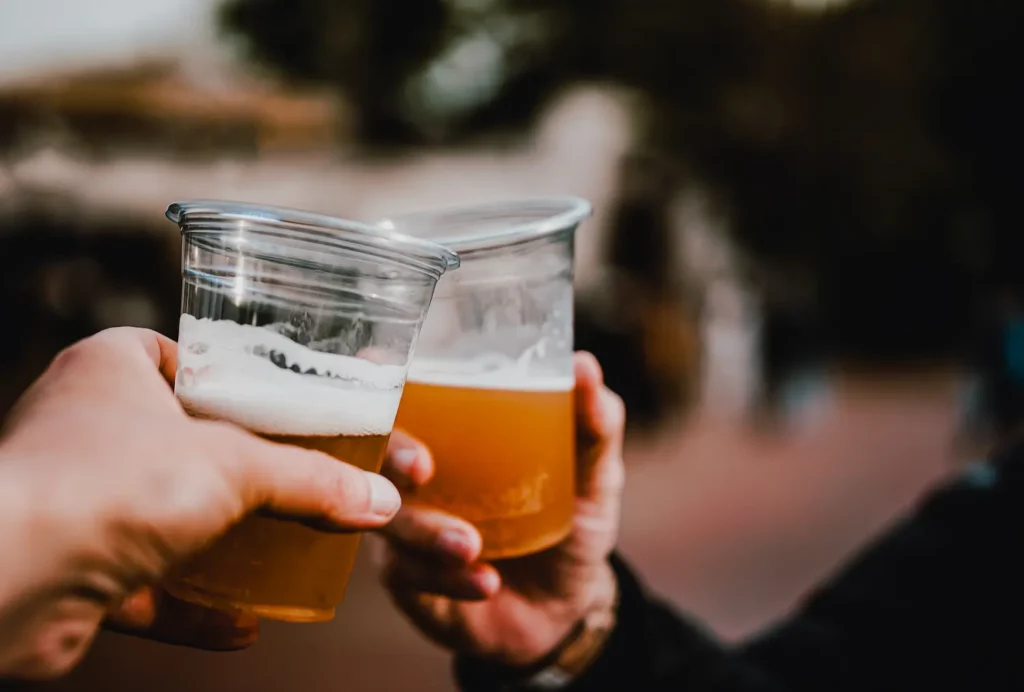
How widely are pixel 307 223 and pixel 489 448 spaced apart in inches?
17.6

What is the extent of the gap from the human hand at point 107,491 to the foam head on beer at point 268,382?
0.04m

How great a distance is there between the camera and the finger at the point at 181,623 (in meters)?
0.95

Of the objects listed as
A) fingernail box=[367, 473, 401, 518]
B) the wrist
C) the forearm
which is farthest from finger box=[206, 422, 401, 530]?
the wrist

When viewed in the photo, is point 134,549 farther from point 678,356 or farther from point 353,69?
point 353,69

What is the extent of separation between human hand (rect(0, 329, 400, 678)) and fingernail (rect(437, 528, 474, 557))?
0.34m

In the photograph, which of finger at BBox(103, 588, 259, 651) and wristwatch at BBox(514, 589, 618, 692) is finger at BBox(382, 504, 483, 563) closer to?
finger at BBox(103, 588, 259, 651)

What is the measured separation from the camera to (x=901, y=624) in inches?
78.3

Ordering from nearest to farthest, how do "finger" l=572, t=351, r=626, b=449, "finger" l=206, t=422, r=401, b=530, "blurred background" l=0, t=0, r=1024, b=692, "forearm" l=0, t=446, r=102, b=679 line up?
1. "forearm" l=0, t=446, r=102, b=679
2. "finger" l=206, t=422, r=401, b=530
3. "finger" l=572, t=351, r=626, b=449
4. "blurred background" l=0, t=0, r=1024, b=692

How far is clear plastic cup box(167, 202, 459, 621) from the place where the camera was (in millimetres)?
803

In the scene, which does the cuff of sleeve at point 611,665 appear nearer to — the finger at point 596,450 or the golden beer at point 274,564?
the finger at point 596,450

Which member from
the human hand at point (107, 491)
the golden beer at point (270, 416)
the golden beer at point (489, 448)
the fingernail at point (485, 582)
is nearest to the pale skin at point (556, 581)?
the fingernail at point (485, 582)

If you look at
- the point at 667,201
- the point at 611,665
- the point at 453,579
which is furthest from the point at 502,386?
the point at 667,201

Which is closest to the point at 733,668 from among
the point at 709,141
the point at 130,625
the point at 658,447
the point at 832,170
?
the point at 130,625

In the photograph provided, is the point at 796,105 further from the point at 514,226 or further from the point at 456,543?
the point at 456,543
